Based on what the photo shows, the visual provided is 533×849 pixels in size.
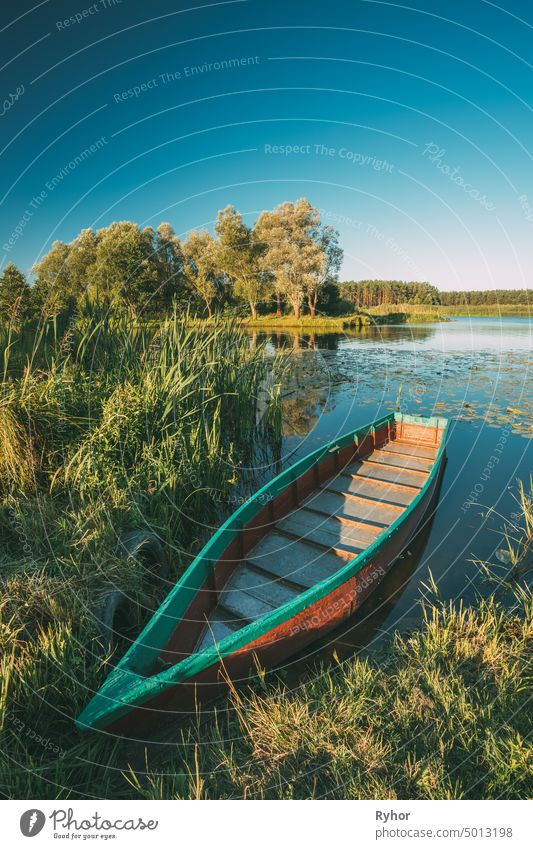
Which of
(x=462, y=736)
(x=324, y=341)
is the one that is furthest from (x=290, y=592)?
(x=324, y=341)

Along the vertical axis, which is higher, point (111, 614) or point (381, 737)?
point (111, 614)

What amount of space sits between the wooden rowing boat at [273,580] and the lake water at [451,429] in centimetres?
42

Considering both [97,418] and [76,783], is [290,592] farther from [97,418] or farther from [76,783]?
[97,418]

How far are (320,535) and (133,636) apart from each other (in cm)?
252

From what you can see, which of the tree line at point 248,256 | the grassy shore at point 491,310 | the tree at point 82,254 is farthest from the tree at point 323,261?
the grassy shore at point 491,310

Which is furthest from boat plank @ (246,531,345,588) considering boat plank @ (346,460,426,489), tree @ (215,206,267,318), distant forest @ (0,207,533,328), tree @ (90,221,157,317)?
tree @ (215,206,267,318)

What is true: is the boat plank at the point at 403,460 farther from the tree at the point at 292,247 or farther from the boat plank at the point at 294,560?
the tree at the point at 292,247

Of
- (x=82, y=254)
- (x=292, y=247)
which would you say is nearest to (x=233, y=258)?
(x=292, y=247)

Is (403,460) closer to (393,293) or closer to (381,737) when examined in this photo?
(381,737)

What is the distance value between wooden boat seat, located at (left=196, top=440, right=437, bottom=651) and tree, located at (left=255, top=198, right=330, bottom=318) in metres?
24.8

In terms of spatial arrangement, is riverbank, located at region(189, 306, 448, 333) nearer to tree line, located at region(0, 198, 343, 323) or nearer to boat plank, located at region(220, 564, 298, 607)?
tree line, located at region(0, 198, 343, 323)

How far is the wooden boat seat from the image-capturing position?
4262 mm

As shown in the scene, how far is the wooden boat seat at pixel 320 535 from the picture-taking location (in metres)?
4.26

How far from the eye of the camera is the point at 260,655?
356 cm
